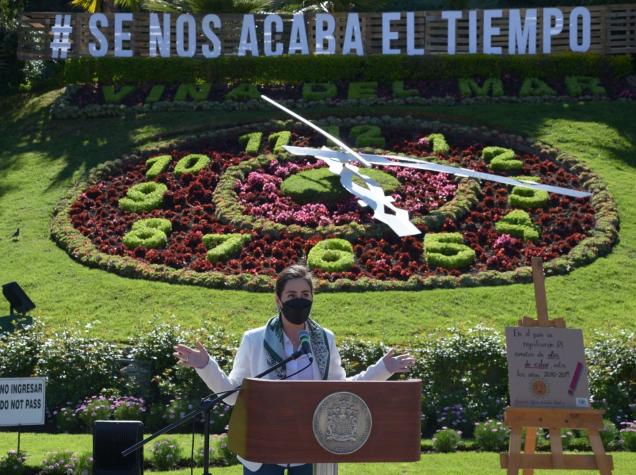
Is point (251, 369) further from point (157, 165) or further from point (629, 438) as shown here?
point (157, 165)

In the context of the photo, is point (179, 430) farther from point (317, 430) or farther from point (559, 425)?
point (317, 430)

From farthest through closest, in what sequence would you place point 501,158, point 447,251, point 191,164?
point 191,164 < point 501,158 < point 447,251

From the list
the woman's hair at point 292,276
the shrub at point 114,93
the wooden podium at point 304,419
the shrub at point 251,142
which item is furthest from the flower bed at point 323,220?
the wooden podium at point 304,419

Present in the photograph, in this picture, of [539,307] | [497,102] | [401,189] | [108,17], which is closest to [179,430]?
[539,307]

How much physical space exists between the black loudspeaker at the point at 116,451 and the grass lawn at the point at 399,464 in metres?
1.85

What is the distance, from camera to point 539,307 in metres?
8.23

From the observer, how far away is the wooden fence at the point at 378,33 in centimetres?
2492

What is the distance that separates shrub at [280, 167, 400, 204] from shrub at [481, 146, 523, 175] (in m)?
1.75

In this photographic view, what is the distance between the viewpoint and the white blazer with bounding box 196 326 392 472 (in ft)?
21.0

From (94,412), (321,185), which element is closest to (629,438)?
(94,412)

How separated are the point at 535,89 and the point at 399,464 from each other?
49.7 feet

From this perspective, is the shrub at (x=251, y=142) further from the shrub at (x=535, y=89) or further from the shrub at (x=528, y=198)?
the shrub at (x=535, y=89)

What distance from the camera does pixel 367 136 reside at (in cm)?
2094

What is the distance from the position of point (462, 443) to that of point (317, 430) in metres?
5.37
